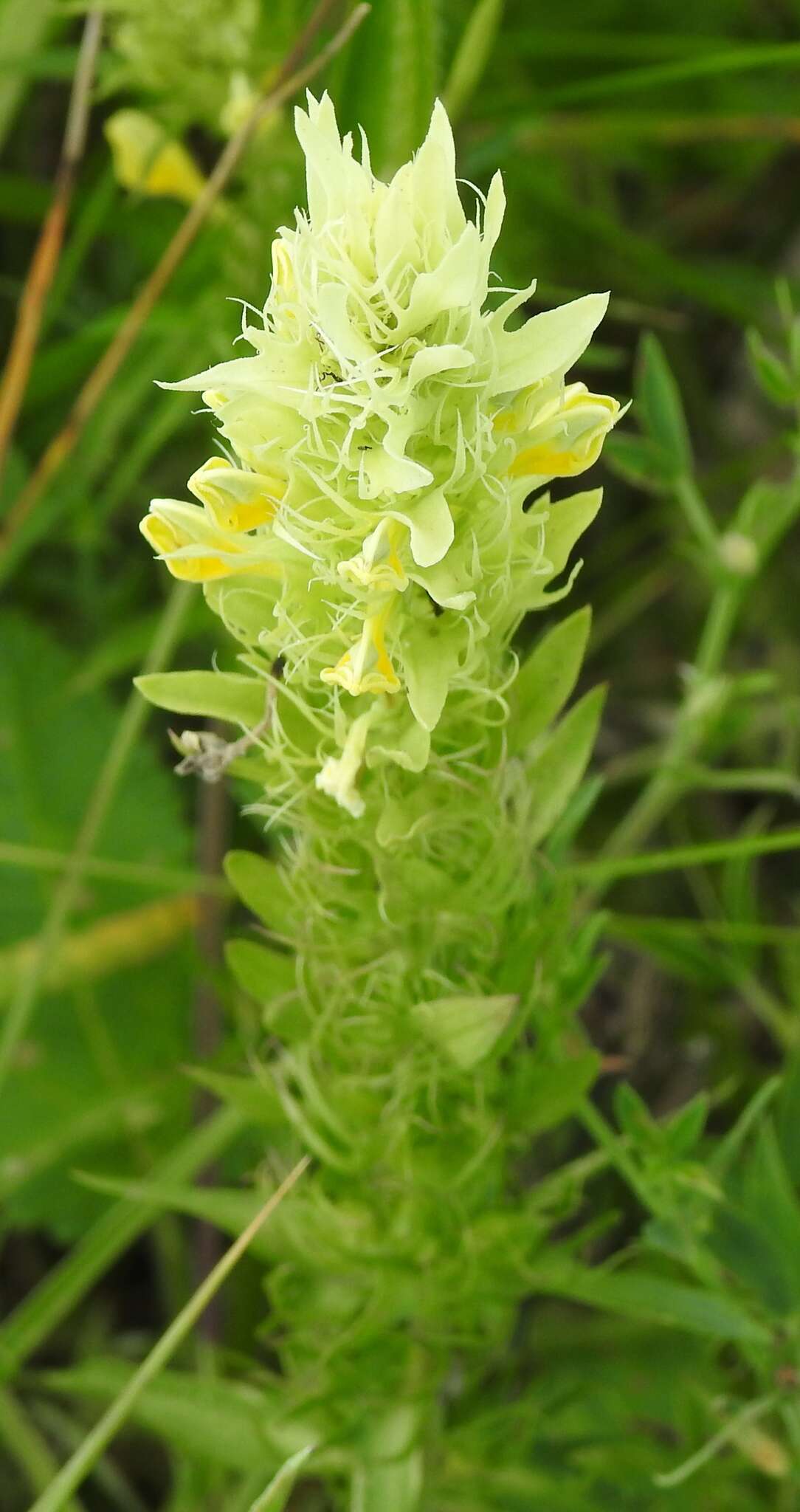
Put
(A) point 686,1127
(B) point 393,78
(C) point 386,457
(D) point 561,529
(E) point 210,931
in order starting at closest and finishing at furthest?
(C) point 386,457
(D) point 561,529
(A) point 686,1127
(B) point 393,78
(E) point 210,931

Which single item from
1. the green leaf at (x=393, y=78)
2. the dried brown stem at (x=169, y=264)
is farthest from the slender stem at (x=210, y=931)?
the green leaf at (x=393, y=78)

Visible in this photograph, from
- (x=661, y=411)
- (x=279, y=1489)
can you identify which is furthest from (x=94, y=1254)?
(x=661, y=411)

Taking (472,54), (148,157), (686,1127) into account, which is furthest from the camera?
(148,157)

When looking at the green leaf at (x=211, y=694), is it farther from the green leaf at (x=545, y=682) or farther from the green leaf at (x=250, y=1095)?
the green leaf at (x=250, y=1095)

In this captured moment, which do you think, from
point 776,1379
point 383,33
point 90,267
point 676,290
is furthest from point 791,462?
point 776,1379

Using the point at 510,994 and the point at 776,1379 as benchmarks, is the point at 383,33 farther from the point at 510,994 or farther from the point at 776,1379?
the point at 776,1379

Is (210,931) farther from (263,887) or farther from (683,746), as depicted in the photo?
(263,887)

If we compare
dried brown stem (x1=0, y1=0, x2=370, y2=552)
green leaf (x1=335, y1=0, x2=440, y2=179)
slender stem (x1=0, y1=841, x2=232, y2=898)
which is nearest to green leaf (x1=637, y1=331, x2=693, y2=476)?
green leaf (x1=335, y1=0, x2=440, y2=179)
